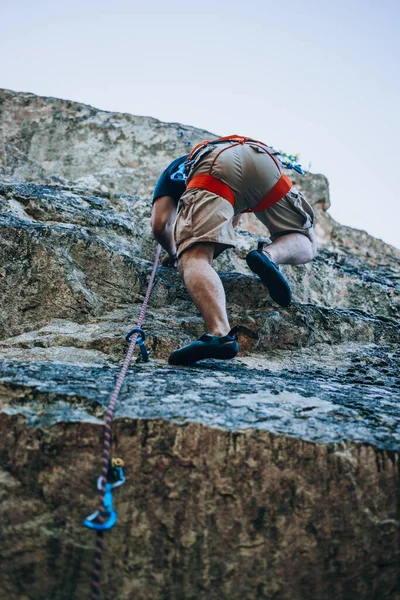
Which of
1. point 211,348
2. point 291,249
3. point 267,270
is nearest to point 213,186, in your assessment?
point 267,270

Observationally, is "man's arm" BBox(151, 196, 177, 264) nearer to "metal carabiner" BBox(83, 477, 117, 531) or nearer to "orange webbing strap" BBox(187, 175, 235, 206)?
"orange webbing strap" BBox(187, 175, 235, 206)

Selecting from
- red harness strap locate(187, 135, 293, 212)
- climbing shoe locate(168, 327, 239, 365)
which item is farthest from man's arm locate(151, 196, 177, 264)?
climbing shoe locate(168, 327, 239, 365)

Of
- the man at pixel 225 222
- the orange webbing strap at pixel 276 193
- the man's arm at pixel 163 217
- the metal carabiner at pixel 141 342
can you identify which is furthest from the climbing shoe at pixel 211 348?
the man's arm at pixel 163 217

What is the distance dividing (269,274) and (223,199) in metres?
0.46

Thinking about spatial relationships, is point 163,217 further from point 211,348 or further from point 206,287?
point 211,348

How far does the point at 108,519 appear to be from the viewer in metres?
1.39

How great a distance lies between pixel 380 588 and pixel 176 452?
705mm

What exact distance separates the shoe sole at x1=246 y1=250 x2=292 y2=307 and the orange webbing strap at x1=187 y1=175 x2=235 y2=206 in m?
0.31

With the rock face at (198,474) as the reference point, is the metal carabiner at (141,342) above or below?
above

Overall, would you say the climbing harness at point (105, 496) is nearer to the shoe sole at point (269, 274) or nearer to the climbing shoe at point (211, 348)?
the climbing shoe at point (211, 348)

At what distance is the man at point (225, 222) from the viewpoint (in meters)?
2.30

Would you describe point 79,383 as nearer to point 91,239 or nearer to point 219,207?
point 219,207

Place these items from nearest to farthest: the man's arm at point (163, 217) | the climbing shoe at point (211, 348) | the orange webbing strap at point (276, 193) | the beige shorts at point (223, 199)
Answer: the climbing shoe at point (211, 348) → the beige shorts at point (223, 199) → the orange webbing strap at point (276, 193) → the man's arm at point (163, 217)

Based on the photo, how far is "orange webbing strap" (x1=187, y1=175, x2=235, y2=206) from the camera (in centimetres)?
255
